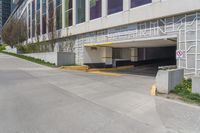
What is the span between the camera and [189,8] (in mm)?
13242

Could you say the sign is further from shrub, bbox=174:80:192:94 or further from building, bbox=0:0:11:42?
building, bbox=0:0:11:42

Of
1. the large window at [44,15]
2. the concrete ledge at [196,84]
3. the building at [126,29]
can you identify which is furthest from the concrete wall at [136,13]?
the large window at [44,15]

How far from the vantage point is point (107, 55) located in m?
25.8

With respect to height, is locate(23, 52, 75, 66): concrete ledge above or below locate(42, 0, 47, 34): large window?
below

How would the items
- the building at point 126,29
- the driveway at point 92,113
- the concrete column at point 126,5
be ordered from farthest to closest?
the concrete column at point 126,5 → the building at point 126,29 → the driveway at point 92,113

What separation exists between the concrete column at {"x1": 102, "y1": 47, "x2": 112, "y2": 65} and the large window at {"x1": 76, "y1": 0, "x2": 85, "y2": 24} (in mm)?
4552

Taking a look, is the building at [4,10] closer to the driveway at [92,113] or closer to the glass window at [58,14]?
the glass window at [58,14]

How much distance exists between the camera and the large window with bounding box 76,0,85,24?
82.3 feet

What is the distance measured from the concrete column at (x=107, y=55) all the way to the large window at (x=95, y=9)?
176 inches

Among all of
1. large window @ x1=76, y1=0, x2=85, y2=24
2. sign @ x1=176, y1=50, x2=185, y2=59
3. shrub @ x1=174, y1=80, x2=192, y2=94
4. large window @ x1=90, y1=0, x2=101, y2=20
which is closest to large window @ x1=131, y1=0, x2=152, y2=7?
sign @ x1=176, y1=50, x2=185, y2=59

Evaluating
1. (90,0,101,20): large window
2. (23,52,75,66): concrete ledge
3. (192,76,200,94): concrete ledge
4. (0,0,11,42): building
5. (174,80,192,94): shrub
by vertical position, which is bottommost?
(174,80,192,94): shrub

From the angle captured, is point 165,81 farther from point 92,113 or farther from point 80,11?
point 80,11

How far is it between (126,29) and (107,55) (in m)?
7.50

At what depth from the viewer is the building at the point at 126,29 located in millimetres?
13594
